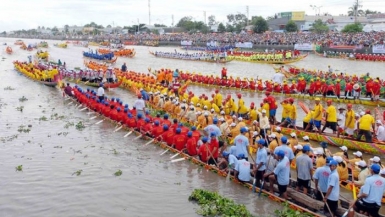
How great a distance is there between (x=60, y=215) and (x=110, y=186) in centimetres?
191

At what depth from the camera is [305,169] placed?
29.7 ft

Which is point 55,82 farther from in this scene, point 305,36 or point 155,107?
point 305,36

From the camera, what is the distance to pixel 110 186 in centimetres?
1123

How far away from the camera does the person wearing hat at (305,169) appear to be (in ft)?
29.6

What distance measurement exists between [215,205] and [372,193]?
3.57 meters

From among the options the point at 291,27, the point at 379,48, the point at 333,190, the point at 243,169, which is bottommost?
the point at 243,169

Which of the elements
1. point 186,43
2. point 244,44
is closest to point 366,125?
point 244,44

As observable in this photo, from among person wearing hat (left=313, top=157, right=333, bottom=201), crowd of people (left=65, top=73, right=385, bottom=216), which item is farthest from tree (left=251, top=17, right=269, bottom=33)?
person wearing hat (left=313, top=157, right=333, bottom=201)

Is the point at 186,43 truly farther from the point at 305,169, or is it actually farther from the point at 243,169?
the point at 305,169

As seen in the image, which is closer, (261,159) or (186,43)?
(261,159)

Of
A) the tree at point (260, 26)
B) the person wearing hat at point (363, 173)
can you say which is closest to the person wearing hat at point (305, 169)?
the person wearing hat at point (363, 173)

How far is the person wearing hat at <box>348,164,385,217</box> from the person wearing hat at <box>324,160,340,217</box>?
425 mm

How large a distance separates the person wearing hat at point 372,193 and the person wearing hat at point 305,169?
1.39m

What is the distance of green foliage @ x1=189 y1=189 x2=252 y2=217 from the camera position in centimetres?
910
